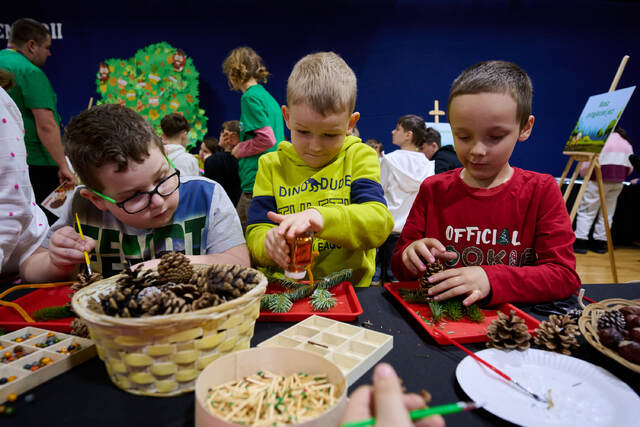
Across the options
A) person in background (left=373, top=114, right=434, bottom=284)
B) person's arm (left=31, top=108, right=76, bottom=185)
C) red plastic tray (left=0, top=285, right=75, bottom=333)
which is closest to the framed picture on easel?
person in background (left=373, top=114, right=434, bottom=284)

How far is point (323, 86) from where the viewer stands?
1.34m

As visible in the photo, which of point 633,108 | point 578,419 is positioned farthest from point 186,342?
point 633,108

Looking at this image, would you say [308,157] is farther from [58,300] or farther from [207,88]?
[207,88]

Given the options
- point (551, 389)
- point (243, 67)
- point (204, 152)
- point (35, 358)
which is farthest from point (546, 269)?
point (204, 152)

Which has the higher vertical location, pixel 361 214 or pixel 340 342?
pixel 361 214

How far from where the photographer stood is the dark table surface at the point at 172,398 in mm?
678

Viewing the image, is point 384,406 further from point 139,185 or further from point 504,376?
point 139,185

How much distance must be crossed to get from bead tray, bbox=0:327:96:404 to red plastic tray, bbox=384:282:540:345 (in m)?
0.86

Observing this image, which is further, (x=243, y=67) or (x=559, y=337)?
(x=243, y=67)

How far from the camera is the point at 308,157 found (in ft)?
5.03

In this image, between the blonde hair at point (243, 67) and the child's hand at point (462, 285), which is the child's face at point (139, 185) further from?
the blonde hair at point (243, 67)

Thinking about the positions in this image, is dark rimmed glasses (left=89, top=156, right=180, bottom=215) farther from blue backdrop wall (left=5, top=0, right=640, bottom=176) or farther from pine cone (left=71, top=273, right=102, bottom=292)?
blue backdrop wall (left=5, top=0, right=640, bottom=176)

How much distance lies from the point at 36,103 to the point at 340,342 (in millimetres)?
3232

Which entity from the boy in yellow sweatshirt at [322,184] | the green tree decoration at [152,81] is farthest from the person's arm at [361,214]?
the green tree decoration at [152,81]
